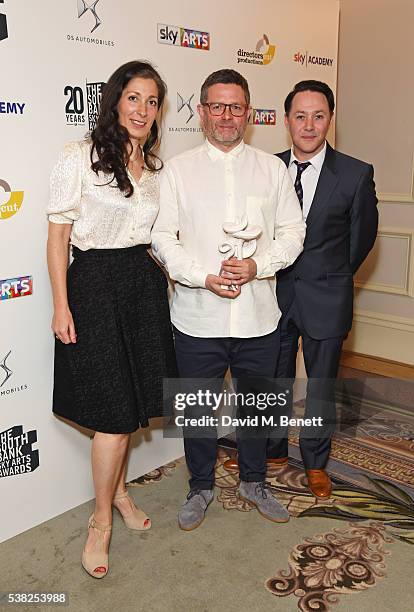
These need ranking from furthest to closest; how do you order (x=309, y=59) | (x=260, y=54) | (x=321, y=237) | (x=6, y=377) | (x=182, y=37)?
(x=309, y=59) → (x=260, y=54) → (x=182, y=37) → (x=321, y=237) → (x=6, y=377)

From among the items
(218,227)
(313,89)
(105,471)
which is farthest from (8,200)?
(313,89)

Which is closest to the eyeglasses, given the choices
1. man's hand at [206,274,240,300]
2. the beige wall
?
man's hand at [206,274,240,300]

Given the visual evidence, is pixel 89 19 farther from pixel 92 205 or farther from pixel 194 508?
pixel 194 508

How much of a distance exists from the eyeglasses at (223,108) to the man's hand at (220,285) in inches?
23.2

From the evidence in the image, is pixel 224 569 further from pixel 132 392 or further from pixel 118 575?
pixel 132 392

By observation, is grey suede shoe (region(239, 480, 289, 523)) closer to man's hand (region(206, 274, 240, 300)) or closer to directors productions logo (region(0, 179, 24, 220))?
man's hand (region(206, 274, 240, 300))

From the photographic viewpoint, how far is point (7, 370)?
95.0 inches

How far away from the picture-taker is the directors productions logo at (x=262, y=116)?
3248mm

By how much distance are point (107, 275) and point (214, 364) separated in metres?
0.57

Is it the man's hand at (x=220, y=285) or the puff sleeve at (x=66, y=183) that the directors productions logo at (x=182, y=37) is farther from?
the man's hand at (x=220, y=285)

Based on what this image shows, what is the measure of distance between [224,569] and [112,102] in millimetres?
1689

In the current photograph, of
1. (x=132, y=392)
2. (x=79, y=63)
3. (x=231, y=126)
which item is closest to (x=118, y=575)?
(x=132, y=392)

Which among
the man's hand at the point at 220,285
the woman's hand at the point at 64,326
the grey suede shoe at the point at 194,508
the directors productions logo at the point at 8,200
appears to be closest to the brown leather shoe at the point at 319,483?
the grey suede shoe at the point at 194,508

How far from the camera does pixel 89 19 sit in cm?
245
